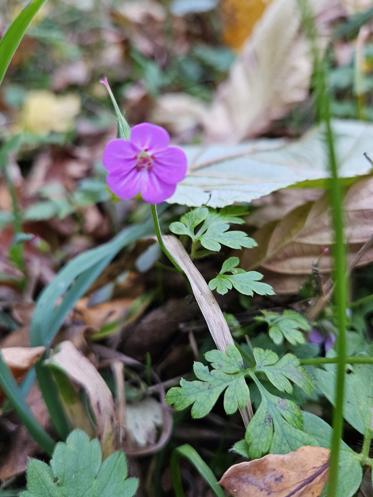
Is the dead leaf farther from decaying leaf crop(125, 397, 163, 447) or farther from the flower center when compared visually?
the flower center

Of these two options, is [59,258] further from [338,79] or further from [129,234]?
[338,79]

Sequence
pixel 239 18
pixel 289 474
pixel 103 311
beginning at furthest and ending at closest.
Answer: pixel 239 18 < pixel 103 311 < pixel 289 474

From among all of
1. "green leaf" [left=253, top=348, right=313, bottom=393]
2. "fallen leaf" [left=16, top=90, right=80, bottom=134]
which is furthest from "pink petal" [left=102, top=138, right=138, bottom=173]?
"fallen leaf" [left=16, top=90, right=80, bottom=134]

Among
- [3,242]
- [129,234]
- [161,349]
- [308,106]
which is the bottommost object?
[161,349]

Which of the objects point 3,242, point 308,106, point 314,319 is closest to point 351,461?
point 314,319

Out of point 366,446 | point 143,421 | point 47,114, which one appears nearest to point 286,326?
point 366,446

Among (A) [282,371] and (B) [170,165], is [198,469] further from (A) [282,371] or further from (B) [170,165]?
(B) [170,165]
